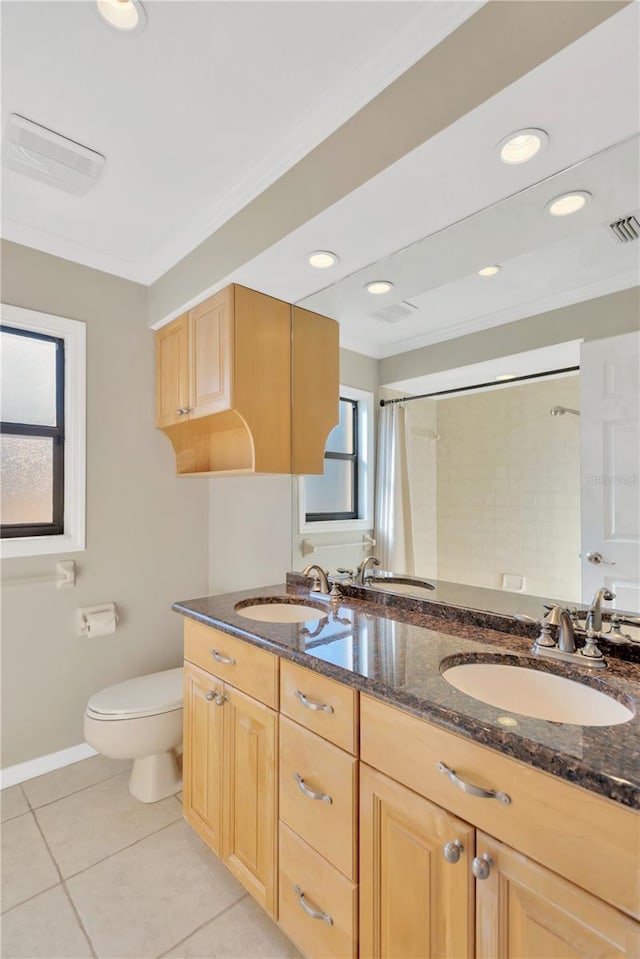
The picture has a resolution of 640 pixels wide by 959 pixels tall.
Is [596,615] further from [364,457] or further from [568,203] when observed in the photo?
[568,203]

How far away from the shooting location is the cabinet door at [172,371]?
243 cm

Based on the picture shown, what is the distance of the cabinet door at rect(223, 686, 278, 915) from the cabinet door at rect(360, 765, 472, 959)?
0.36m

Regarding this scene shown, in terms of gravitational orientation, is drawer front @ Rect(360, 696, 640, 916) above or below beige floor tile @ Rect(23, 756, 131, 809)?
above

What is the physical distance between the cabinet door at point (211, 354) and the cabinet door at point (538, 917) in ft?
5.88

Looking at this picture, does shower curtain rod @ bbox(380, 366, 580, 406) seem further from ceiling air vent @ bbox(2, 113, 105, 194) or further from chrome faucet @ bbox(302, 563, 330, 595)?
ceiling air vent @ bbox(2, 113, 105, 194)

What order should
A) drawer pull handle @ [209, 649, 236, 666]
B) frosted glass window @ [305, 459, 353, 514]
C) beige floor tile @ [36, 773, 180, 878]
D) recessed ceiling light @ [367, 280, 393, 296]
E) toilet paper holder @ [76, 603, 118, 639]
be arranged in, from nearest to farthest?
drawer pull handle @ [209, 649, 236, 666]
beige floor tile @ [36, 773, 180, 878]
recessed ceiling light @ [367, 280, 393, 296]
frosted glass window @ [305, 459, 353, 514]
toilet paper holder @ [76, 603, 118, 639]

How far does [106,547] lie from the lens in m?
2.52

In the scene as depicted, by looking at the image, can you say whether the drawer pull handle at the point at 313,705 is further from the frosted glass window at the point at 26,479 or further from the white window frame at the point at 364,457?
the frosted glass window at the point at 26,479

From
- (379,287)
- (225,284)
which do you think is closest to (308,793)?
(379,287)

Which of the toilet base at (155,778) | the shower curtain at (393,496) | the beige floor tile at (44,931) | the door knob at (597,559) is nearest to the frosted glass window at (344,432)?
the shower curtain at (393,496)

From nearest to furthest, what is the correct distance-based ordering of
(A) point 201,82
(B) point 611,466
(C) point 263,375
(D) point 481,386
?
(B) point 611,466 → (A) point 201,82 → (D) point 481,386 → (C) point 263,375

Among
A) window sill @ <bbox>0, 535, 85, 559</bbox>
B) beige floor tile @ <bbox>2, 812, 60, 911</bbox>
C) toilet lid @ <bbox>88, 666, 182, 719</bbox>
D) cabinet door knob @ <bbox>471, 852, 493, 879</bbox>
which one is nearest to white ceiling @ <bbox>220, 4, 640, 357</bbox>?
cabinet door knob @ <bbox>471, 852, 493, 879</bbox>

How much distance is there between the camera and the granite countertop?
790mm

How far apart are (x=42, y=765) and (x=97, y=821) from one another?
1.78 feet
